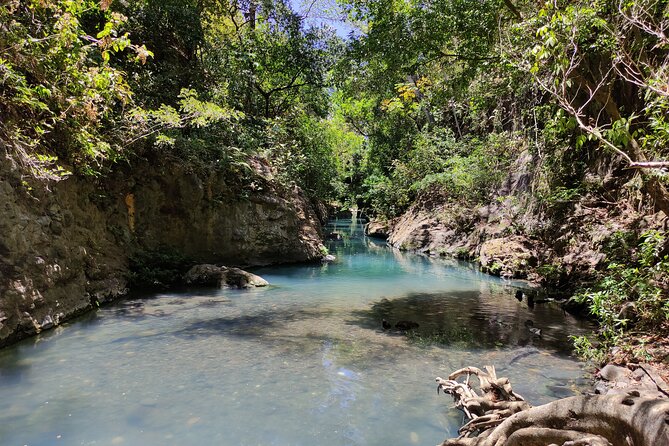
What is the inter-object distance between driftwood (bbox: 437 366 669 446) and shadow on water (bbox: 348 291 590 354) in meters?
3.52

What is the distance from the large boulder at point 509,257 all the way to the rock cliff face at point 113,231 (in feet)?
22.3

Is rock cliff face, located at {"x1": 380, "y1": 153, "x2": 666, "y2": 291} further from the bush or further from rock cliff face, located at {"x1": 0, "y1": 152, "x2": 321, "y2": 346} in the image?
rock cliff face, located at {"x1": 0, "y1": 152, "x2": 321, "y2": 346}

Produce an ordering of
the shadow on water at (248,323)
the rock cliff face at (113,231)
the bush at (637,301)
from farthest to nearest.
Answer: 1. the shadow on water at (248,323)
2. the rock cliff face at (113,231)
3. the bush at (637,301)

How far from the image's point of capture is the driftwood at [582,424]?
228 centimetres

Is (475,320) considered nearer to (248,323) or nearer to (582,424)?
(248,323)

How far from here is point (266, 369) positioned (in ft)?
18.2

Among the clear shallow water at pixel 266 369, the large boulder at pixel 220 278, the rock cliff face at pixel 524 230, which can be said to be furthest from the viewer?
the large boulder at pixel 220 278

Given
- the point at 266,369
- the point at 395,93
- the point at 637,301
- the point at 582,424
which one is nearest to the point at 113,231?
the point at 266,369

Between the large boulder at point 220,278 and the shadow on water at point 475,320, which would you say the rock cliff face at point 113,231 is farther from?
the shadow on water at point 475,320

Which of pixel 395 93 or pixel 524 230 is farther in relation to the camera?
pixel 524 230

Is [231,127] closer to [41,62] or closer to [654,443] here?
[41,62]

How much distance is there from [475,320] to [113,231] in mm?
9321

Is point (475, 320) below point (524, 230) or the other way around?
below

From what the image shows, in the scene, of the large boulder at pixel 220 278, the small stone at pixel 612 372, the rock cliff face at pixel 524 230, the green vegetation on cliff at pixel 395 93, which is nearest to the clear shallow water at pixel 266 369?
the small stone at pixel 612 372
